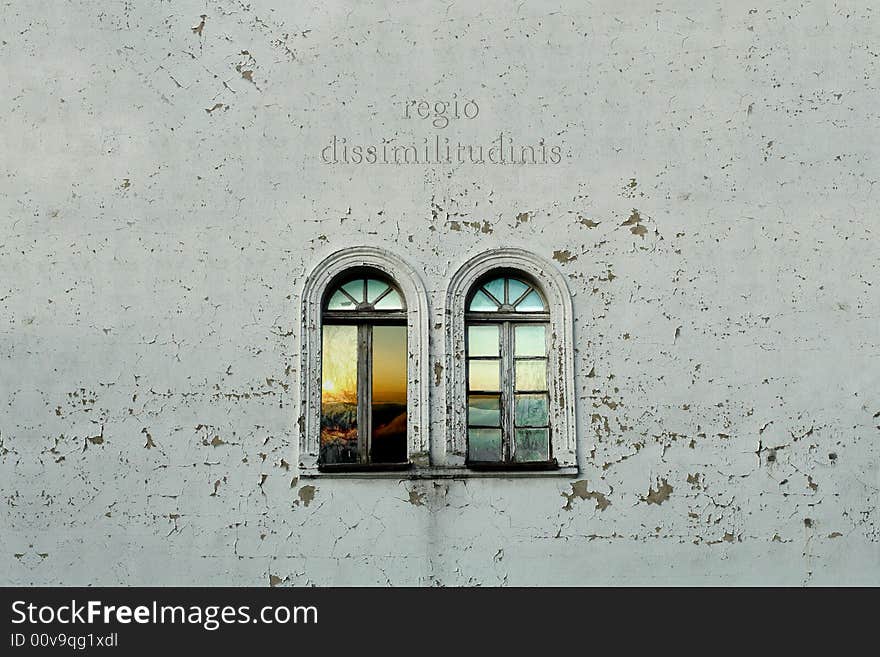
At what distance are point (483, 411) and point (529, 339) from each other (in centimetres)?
62

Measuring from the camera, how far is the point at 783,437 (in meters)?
8.12

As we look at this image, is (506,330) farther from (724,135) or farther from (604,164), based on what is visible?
(724,135)

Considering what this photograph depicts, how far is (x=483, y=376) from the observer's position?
8.30 m

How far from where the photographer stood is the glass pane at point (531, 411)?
825cm

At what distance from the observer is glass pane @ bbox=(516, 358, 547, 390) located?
8.29 m

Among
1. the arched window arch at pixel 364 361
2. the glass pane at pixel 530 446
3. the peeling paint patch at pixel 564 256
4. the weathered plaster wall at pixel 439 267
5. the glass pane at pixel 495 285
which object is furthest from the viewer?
the glass pane at pixel 495 285

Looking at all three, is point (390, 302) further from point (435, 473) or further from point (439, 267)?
point (435, 473)

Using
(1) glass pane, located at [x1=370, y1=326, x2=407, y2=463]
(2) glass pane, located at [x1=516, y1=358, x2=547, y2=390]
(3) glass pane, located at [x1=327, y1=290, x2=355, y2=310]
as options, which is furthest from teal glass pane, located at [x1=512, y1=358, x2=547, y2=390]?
(3) glass pane, located at [x1=327, y1=290, x2=355, y2=310]

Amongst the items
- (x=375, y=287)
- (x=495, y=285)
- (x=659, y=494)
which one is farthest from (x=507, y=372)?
(x=659, y=494)

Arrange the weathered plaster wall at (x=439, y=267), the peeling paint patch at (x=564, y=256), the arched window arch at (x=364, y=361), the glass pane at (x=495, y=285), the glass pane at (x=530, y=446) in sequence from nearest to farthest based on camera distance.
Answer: the weathered plaster wall at (x=439, y=267)
the arched window arch at (x=364, y=361)
the glass pane at (x=530, y=446)
the peeling paint patch at (x=564, y=256)
the glass pane at (x=495, y=285)

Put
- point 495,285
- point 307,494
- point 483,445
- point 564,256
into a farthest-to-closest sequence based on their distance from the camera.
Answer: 1. point 495,285
2. point 564,256
3. point 483,445
4. point 307,494

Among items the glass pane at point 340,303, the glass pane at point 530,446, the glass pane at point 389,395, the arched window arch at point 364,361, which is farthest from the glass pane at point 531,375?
the glass pane at point 340,303

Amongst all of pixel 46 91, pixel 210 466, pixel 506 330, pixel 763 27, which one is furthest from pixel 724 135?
pixel 46 91

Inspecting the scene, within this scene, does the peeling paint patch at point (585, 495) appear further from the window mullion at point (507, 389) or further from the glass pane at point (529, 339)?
the glass pane at point (529, 339)
